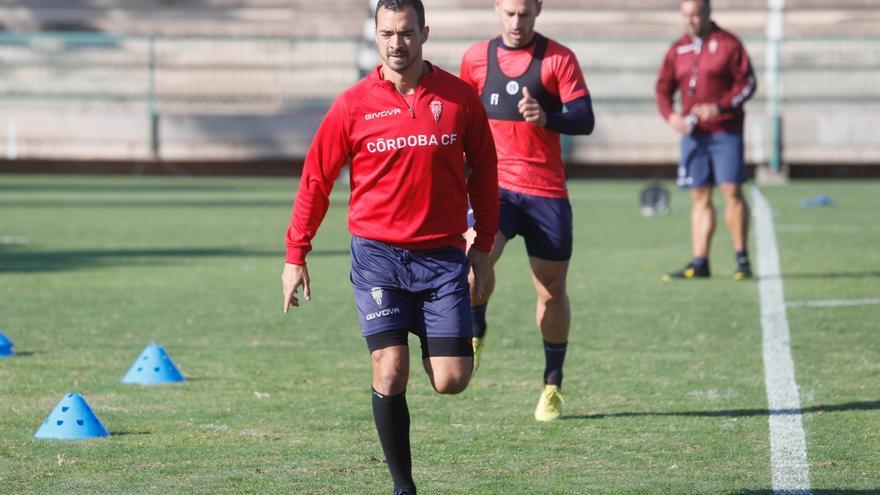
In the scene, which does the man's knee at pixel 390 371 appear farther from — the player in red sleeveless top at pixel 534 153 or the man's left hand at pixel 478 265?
the player in red sleeveless top at pixel 534 153

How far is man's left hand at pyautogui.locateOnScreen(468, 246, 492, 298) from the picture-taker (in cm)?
618

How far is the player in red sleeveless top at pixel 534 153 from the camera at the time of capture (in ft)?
25.3

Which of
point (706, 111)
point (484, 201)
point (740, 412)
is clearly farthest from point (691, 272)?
point (484, 201)

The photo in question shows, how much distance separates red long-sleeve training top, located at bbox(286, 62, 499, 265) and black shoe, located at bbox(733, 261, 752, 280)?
7.87 metres

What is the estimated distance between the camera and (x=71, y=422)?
275 inches

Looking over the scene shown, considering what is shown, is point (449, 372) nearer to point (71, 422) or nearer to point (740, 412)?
point (71, 422)

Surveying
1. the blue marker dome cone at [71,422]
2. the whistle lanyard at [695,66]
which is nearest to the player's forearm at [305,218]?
the blue marker dome cone at [71,422]

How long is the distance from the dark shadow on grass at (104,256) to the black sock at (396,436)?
8.89 m

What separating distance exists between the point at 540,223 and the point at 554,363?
2.24 feet

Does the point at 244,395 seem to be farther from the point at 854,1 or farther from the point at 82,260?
the point at 854,1

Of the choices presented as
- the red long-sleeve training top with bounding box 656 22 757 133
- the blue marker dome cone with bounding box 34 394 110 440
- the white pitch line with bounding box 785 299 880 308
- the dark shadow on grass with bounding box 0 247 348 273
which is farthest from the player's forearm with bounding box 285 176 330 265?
the dark shadow on grass with bounding box 0 247 348 273

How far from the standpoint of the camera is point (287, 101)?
3447 centimetres

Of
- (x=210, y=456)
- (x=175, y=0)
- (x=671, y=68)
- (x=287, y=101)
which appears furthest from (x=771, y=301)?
(x=175, y=0)

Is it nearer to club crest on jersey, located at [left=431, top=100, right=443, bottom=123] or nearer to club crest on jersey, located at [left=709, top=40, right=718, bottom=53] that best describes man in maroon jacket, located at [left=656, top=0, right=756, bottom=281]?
club crest on jersey, located at [left=709, top=40, right=718, bottom=53]
